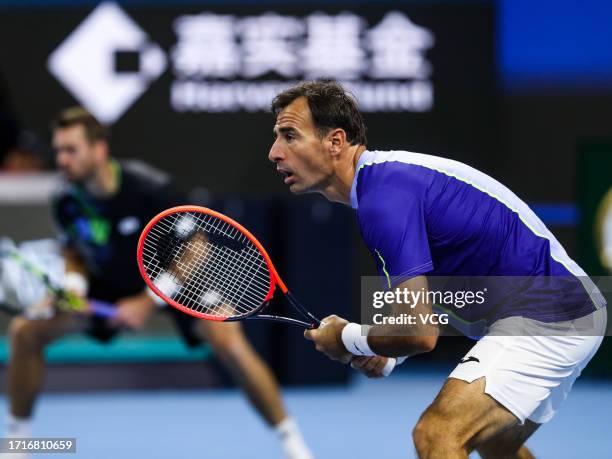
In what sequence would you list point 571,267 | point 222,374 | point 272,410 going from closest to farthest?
point 571,267 < point 272,410 < point 222,374

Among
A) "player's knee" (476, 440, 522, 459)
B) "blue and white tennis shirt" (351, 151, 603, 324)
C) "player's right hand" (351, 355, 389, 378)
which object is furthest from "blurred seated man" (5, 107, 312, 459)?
"blue and white tennis shirt" (351, 151, 603, 324)

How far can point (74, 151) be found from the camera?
5.45 meters

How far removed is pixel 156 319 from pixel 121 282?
8.50 ft

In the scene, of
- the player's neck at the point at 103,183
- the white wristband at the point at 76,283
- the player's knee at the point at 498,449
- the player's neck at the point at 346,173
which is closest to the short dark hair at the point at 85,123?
the player's neck at the point at 103,183

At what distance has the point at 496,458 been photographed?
351cm

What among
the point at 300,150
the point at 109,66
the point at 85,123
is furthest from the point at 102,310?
the point at 109,66

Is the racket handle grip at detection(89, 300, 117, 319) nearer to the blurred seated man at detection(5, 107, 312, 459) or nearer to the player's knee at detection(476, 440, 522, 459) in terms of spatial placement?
the blurred seated man at detection(5, 107, 312, 459)

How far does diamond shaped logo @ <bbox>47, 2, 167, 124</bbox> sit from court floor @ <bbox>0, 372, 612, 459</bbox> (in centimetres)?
253

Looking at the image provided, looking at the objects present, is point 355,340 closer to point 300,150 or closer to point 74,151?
point 300,150

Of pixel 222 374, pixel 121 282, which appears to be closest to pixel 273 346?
pixel 222 374

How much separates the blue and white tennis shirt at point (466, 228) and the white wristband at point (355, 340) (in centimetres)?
18

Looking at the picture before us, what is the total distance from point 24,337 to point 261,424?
1.89m

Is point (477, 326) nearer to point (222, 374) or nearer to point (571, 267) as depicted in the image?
point (571, 267)

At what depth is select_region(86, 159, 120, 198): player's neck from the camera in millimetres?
5555
